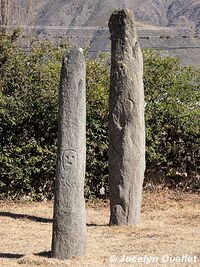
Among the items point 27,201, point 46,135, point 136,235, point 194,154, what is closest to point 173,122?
point 194,154

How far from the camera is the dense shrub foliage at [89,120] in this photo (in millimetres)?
14789

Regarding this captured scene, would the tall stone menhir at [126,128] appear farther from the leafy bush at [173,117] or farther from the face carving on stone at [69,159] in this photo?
the leafy bush at [173,117]

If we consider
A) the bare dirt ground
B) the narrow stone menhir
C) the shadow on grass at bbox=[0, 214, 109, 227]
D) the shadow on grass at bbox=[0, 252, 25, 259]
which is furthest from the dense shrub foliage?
the narrow stone menhir

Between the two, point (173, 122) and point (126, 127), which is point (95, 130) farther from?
point (126, 127)

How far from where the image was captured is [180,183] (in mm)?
15891

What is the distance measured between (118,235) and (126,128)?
2045mm

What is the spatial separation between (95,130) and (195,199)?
9.69ft

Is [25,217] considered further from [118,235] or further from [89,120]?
[89,120]

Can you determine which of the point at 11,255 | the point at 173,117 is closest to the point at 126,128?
the point at 11,255

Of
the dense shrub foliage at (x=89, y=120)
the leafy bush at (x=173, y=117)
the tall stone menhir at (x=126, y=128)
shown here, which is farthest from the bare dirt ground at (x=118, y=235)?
the leafy bush at (x=173, y=117)

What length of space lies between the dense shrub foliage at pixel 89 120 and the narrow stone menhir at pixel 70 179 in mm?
6001

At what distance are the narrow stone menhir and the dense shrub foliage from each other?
600 cm

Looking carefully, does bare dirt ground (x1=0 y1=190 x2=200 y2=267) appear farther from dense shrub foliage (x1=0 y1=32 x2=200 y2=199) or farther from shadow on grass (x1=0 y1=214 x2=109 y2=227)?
dense shrub foliage (x1=0 y1=32 x2=200 y2=199)

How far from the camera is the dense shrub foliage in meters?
14.8
